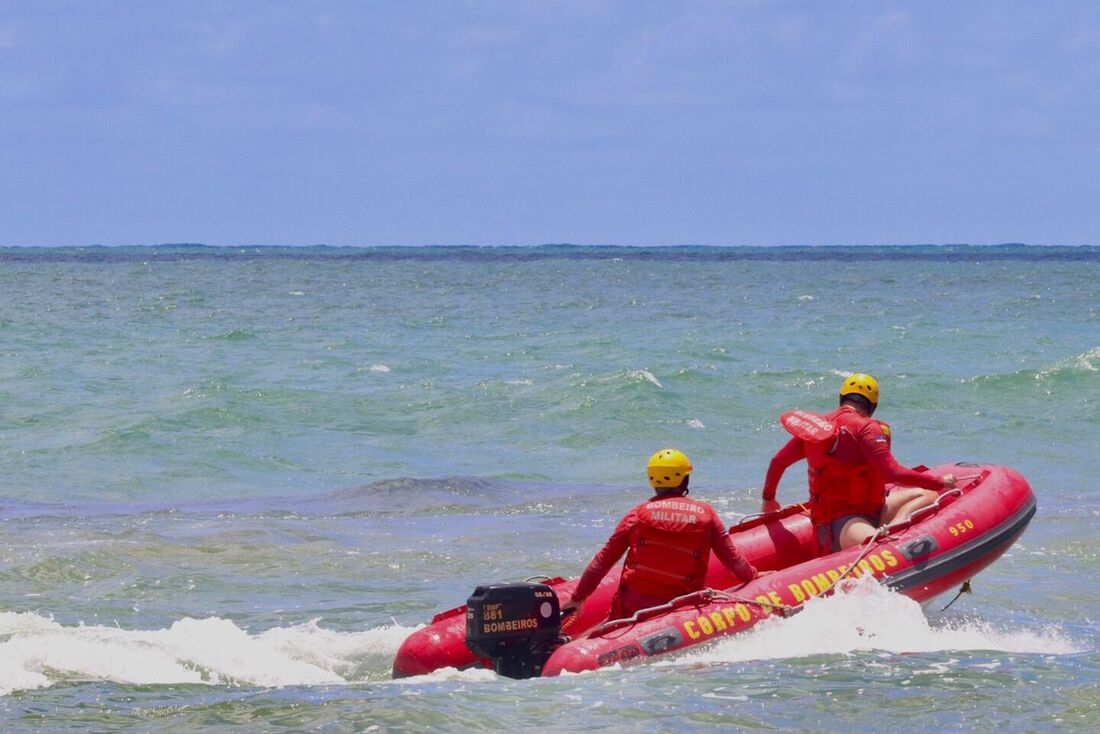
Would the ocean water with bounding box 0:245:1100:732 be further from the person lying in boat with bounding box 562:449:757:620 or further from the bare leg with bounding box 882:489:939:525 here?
the bare leg with bounding box 882:489:939:525

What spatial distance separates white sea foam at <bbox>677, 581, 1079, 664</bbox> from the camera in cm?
802

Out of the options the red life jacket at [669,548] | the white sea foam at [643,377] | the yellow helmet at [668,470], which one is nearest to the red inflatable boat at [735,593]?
the red life jacket at [669,548]

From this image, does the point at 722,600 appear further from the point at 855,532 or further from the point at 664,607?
the point at 855,532

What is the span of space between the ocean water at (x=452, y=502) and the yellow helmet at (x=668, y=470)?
2.83ft

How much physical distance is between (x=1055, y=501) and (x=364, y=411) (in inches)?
402

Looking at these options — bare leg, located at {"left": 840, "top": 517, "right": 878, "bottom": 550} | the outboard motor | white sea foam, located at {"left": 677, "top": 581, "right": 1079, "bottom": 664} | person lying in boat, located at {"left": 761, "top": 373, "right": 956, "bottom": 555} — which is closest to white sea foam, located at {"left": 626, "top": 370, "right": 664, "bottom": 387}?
person lying in boat, located at {"left": 761, "top": 373, "right": 956, "bottom": 555}

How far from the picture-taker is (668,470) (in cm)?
798

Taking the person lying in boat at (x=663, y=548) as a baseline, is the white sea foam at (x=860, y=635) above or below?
below

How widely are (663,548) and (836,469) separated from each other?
54.4 inches

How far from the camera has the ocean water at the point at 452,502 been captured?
719 centimetres

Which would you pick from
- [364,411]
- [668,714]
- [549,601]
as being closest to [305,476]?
[364,411]

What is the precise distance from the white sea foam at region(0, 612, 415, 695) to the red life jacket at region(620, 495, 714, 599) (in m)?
1.67

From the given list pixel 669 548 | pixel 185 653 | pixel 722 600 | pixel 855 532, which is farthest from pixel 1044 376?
pixel 185 653

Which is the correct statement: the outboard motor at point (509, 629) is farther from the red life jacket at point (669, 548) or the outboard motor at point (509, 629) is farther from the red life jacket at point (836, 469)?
the red life jacket at point (836, 469)
